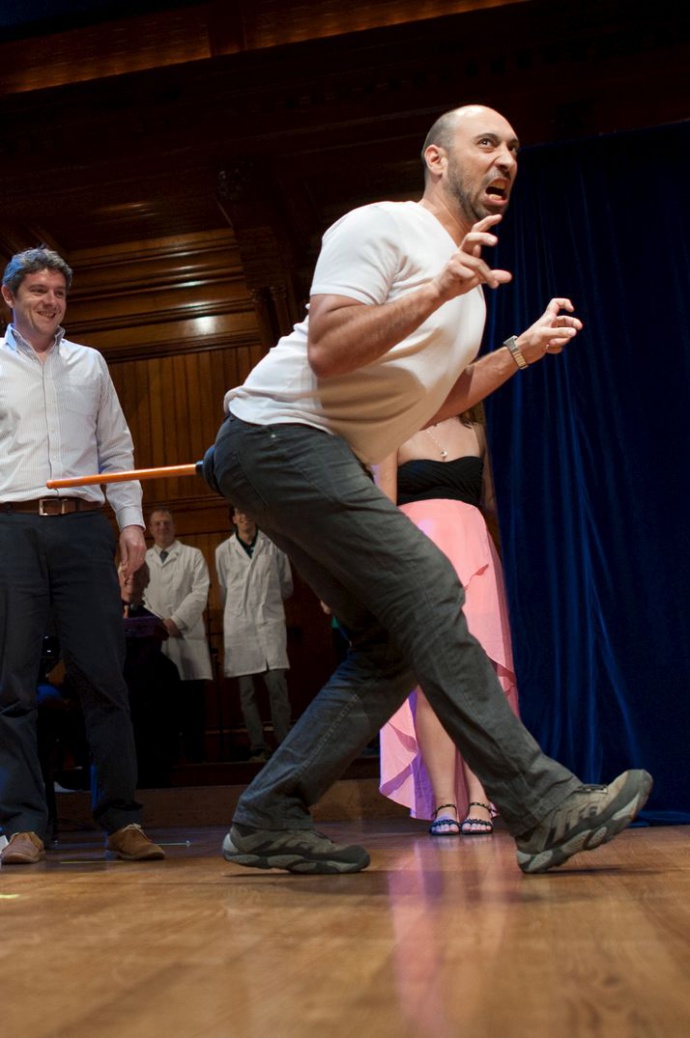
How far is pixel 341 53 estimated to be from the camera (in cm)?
409

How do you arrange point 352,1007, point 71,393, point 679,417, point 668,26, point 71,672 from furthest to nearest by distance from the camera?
point 668,26, point 679,417, point 71,393, point 71,672, point 352,1007

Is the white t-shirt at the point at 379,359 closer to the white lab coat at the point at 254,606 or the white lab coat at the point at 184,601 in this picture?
the white lab coat at the point at 254,606

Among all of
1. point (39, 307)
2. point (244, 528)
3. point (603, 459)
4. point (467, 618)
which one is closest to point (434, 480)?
point (467, 618)

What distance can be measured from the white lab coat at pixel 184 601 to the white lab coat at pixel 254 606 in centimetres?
12

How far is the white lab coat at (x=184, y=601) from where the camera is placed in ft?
18.6

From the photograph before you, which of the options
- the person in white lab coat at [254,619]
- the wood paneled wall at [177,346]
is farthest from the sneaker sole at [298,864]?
the wood paneled wall at [177,346]

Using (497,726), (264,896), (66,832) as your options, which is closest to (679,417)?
(497,726)

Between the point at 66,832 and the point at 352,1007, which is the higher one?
the point at 352,1007

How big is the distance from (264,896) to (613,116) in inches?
134

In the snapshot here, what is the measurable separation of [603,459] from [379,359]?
6.02 feet

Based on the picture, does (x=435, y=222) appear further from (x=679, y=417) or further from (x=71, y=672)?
(x=679, y=417)

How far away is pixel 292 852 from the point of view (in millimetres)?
1798

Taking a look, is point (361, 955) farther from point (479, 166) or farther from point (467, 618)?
point (467, 618)

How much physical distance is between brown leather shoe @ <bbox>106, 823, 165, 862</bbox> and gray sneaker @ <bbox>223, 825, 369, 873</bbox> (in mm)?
664
